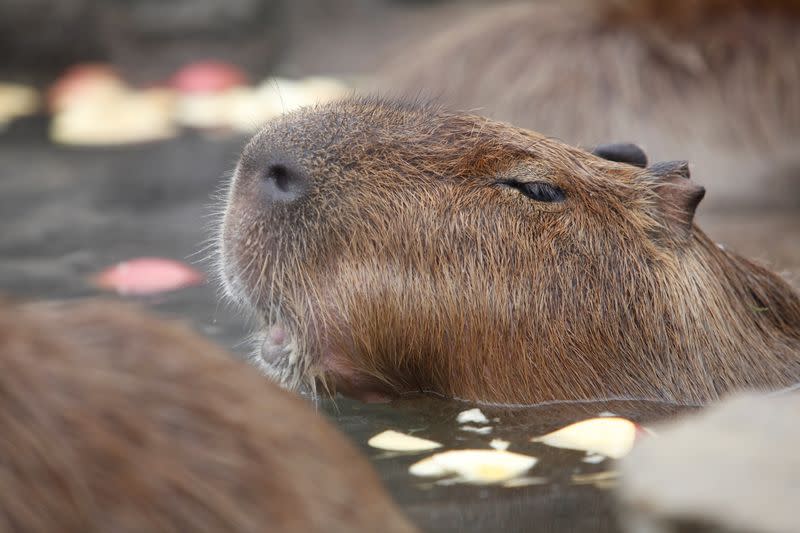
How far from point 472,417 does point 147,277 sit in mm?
1694

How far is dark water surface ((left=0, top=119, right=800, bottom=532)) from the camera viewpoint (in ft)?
6.64

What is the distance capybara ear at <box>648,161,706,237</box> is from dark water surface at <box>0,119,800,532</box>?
372mm

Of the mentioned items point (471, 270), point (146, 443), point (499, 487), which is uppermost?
point (471, 270)

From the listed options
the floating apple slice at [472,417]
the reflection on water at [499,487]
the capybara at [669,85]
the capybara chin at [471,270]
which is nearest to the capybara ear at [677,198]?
the capybara chin at [471,270]

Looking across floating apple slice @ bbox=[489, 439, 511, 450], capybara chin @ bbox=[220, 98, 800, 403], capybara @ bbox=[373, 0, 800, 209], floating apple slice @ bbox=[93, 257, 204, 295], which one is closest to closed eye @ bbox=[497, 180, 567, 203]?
capybara chin @ bbox=[220, 98, 800, 403]

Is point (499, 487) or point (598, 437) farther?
point (598, 437)

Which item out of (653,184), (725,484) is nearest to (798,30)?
(653,184)

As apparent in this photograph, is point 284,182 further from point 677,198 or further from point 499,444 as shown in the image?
point 677,198

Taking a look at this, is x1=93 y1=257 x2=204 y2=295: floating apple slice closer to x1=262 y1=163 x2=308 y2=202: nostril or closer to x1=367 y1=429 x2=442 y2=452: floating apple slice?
x1=262 y1=163 x2=308 y2=202: nostril

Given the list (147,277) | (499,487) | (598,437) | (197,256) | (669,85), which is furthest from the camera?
(669,85)

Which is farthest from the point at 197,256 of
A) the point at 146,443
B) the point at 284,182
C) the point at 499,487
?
the point at 146,443

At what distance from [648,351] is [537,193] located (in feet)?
1.27

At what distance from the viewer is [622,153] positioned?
2.80 meters

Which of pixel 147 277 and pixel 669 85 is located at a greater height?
pixel 669 85
